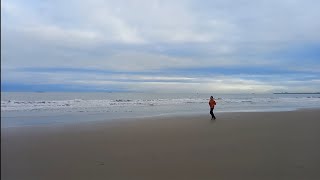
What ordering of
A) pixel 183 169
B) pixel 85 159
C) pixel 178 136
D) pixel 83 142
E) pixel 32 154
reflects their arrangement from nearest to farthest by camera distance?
1. pixel 183 169
2. pixel 85 159
3. pixel 32 154
4. pixel 83 142
5. pixel 178 136

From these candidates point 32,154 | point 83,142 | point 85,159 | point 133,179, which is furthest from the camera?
point 83,142

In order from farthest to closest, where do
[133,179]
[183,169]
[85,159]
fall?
[85,159] → [183,169] → [133,179]

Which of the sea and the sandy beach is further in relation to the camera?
the sea

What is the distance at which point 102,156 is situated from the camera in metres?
7.56

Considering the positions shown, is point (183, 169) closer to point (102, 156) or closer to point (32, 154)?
point (102, 156)

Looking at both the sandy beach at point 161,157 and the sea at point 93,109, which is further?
the sea at point 93,109

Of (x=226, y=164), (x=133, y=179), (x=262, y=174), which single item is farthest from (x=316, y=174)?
(x=133, y=179)

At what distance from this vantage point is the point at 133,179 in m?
5.71

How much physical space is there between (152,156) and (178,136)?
→ 146 inches

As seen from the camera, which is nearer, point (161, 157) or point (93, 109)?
point (161, 157)

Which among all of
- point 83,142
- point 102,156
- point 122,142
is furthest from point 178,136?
point 102,156

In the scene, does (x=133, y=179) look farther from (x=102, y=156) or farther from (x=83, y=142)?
(x=83, y=142)

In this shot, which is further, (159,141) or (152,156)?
(159,141)

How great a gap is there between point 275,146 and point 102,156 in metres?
4.91
